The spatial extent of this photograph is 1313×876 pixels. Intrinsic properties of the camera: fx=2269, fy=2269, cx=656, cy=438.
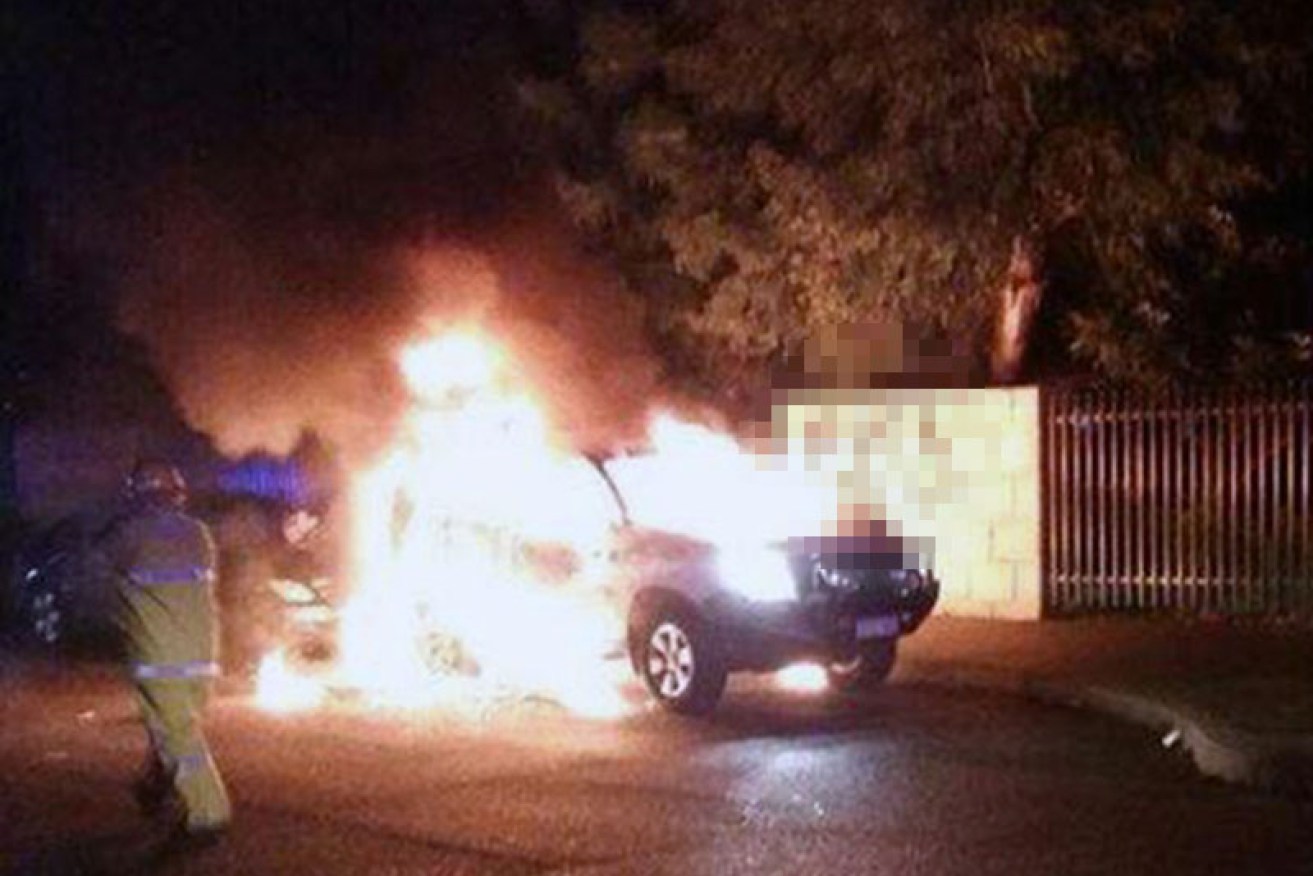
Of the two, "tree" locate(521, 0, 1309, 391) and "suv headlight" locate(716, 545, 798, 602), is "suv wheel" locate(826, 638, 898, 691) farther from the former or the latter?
"tree" locate(521, 0, 1309, 391)

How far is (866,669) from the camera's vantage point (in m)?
15.9

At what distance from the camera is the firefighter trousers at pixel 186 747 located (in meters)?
10.4

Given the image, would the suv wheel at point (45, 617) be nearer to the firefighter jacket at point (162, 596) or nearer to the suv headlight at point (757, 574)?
the suv headlight at point (757, 574)

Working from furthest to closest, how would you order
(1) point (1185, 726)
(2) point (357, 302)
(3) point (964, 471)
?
(2) point (357, 302) → (3) point (964, 471) → (1) point (1185, 726)

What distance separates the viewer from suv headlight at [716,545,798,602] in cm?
1447

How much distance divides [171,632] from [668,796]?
2647 mm

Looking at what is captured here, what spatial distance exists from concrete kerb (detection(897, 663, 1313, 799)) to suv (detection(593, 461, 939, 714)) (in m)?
1.12

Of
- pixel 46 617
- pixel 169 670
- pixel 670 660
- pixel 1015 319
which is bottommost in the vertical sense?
pixel 46 617

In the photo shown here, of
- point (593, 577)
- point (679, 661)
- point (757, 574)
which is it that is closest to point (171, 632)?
point (679, 661)

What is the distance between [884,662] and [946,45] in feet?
17.0

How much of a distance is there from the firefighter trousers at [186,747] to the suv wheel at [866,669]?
6.21 meters

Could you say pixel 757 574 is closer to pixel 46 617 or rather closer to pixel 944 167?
pixel 944 167

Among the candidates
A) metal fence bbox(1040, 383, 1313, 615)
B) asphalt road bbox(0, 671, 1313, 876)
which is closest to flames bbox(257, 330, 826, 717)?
asphalt road bbox(0, 671, 1313, 876)

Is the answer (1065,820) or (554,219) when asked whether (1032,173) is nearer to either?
(554,219)
